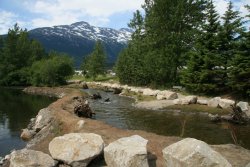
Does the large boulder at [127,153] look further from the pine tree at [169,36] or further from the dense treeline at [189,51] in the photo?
the pine tree at [169,36]

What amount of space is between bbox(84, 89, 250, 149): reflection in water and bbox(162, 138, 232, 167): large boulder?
9.10 meters

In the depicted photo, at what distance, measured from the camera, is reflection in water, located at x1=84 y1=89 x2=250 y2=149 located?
98.0 feet

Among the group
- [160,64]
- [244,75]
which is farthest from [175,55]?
[244,75]

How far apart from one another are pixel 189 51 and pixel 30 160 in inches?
1954

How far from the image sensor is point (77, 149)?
18703mm

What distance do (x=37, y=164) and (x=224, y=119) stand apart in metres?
23.7

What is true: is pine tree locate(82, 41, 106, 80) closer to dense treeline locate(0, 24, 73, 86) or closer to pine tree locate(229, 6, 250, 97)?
dense treeline locate(0, 24, 73, 86)

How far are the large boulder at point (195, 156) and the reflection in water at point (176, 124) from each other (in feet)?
29.8

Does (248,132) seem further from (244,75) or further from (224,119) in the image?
(244,75)

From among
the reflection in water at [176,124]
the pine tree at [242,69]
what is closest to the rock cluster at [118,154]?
the reflection in water at [176,124]

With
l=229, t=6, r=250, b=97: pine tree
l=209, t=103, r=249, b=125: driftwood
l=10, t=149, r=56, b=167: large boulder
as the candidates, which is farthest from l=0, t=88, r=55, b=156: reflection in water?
l=229, t=6, r=250, b=97: pine tree

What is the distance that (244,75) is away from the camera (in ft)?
155

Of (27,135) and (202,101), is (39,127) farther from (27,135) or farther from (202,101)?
(202,101)

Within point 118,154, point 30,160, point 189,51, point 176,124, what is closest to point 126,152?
point 118,154
